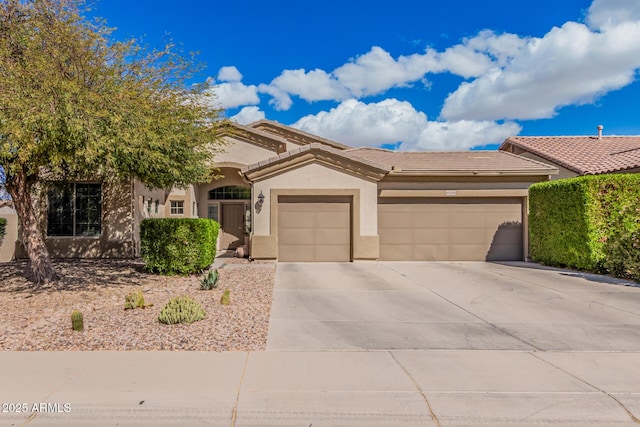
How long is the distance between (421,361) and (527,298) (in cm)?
501

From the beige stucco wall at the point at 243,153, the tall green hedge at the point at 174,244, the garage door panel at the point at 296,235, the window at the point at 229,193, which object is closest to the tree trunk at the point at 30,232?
the tall green hedge at the point at 174,244

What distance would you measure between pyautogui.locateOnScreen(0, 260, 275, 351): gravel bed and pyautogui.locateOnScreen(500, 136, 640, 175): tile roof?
46.4 ft

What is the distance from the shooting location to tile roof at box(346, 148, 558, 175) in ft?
50.4

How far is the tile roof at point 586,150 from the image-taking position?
16.5 m

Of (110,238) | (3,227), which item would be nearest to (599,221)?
(110,238)

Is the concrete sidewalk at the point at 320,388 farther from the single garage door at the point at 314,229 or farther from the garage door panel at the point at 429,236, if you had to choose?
the garage door panel at the point at 429,236

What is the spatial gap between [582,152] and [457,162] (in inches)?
309

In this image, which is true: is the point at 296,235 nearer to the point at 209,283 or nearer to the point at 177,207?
the point at 209,283

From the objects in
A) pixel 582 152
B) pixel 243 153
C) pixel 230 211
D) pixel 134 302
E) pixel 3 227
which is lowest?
pixel 134 302

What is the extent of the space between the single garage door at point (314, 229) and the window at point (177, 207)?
5.98 metres

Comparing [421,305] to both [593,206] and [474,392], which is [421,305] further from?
[593,206]

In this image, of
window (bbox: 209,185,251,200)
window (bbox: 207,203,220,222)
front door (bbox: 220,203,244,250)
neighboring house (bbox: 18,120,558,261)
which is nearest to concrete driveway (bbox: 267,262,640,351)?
neighboring house (bbox: 18,120,558,261)

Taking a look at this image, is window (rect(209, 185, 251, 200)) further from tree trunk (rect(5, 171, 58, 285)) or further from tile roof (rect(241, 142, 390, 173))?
tree trunk (rect(5, 171, 58, 285))

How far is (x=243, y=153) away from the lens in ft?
59.2
